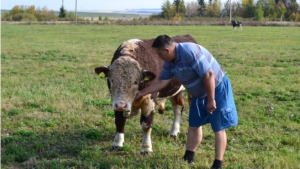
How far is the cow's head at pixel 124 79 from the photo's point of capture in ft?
17.2

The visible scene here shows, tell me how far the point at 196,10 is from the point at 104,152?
11501 cm

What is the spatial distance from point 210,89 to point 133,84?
1.18m

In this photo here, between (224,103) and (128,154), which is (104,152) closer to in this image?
(128,154)

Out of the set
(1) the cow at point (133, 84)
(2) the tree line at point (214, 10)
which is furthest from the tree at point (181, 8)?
(1) the cow at point (133, 84)

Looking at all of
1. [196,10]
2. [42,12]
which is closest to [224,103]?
[42,12]

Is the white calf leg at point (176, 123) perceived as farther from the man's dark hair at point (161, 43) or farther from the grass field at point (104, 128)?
the man's dark hair at point (161, 43)

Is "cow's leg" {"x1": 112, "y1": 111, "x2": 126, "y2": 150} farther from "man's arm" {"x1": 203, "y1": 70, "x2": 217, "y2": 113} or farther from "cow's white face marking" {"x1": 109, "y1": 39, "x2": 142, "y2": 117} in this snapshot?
"man's arm" {"x1": 203, "y1": 70, "x2": 217, "y2": 113}

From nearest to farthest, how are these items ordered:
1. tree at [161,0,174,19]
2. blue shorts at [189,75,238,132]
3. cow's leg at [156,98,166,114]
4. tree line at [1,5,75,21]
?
blue shorts at [189,75,238,132] → cow's leg at [156,98,166,114] → tree line at [1,5,75,21] → tree at [161,0,174,19]

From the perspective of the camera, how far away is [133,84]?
541cm

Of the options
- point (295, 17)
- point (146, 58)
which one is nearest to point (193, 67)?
point (146, 58)

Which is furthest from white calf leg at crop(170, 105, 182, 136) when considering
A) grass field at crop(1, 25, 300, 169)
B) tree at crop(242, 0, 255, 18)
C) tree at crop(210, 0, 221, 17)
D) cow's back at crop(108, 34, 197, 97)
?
tree at crop(210, 0, 221, 17)

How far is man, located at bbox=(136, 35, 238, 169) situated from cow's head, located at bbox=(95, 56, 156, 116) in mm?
363

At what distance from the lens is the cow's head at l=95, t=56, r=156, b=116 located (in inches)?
206

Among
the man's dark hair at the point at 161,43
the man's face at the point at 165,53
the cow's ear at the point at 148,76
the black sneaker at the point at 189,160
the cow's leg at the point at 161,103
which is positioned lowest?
the black sneaker at the point at 189,160
